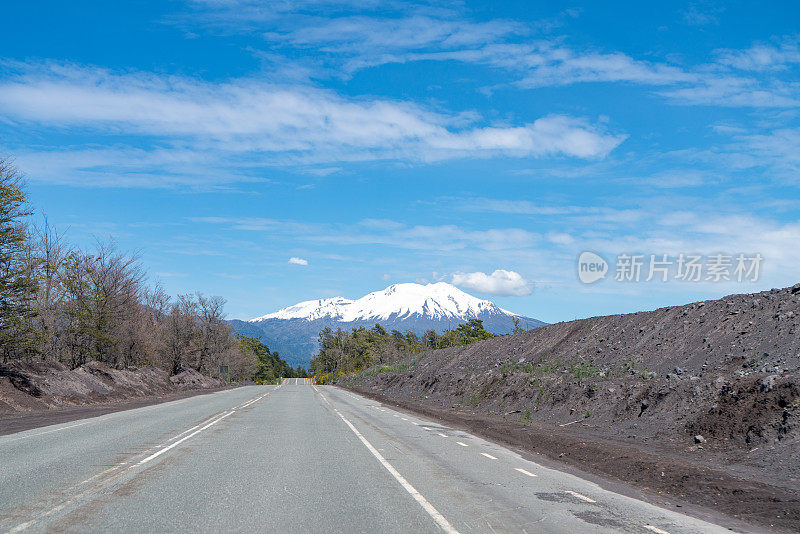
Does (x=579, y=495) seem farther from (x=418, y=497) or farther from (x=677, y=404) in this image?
(x=677, y=404)

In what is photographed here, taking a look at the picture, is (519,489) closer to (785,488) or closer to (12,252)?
(785,488)

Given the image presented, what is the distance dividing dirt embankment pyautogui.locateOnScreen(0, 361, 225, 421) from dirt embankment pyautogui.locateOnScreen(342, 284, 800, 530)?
61.7 ft

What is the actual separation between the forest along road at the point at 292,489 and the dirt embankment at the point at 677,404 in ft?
5.86

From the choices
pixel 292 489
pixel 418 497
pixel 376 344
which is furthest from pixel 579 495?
pixel 376 344

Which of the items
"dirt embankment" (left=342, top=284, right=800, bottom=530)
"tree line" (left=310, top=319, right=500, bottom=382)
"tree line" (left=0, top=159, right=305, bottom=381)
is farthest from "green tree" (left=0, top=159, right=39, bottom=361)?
"tree line" (left=310, top=319, right=500, bottom=382)

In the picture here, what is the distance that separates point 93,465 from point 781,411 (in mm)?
13903

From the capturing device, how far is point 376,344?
146m

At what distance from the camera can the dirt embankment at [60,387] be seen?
26734 millimetres

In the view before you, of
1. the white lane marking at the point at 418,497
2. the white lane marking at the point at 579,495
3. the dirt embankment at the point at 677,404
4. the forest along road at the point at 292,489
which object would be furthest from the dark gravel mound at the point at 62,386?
the white lane marking at the point at 579,495

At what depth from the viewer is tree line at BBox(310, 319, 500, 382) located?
115m

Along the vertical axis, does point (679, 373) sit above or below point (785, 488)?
above

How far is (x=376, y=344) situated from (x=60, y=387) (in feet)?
378

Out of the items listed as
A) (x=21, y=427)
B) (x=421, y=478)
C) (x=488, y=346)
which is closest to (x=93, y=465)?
(x=421, y=478)

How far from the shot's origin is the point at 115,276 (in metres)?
44.7
